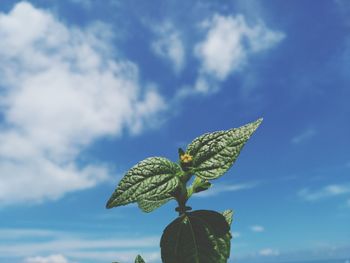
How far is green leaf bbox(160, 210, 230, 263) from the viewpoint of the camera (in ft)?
8.63

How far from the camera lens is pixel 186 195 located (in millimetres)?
2807

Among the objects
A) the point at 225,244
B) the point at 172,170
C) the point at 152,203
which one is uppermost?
the point at 172,170

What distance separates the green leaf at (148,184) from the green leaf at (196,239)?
0.55 feet

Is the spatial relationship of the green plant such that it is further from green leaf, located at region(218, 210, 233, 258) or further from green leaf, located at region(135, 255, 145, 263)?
green leaf, located at region(135, 255, 145, 263)

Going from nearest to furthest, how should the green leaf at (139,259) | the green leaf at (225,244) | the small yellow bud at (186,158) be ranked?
the green leaf at (225,244) < the small yellow bud at (186,158) < the green leaf at (139,259)

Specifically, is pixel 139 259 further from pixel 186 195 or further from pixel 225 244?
pixel 225 244

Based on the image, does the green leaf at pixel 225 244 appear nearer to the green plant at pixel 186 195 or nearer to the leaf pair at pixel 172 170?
the green plant at pixel 186 195

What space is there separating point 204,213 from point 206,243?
0.15 meters

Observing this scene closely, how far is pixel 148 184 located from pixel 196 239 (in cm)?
37

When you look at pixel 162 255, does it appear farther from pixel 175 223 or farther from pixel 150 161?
pixel 150 161

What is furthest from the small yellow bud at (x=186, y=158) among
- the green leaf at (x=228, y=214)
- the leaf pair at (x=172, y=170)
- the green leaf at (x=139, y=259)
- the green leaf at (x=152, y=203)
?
the green leaf at (x=139, y=259)

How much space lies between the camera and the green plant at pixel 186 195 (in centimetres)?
262

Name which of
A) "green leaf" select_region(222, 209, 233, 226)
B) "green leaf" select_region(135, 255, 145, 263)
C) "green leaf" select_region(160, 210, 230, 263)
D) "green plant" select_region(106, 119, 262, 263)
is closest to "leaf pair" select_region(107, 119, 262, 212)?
"green plant" select_region(106, 119, 262, 263)

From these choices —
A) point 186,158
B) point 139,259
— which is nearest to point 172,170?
point 186,158
